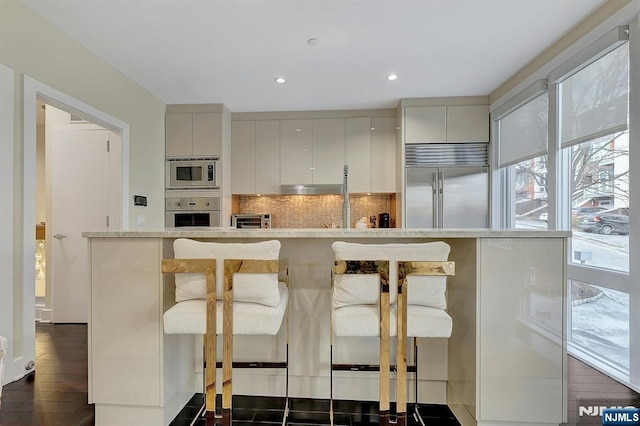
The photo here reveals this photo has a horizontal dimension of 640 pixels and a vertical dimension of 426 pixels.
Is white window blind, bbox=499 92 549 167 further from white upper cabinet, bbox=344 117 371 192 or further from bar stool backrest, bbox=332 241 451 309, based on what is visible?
bar stool backrest, bbox=332 241 451 309

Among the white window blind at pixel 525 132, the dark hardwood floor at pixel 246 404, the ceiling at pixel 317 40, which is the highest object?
the ceiling at pixel 317 40

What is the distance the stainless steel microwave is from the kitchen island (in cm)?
258

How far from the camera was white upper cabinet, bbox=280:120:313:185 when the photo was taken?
444cm

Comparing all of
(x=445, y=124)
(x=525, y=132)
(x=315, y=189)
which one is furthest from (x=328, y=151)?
(x=525, y=132)

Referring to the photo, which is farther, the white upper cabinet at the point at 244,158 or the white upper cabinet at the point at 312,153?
the white upper cabinet at the point at 244,158

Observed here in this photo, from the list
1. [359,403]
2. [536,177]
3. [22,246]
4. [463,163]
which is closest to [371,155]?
[463,163]

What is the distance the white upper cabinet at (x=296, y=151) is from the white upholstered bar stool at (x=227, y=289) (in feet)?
9.75

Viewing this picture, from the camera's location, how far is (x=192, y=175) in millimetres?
4250

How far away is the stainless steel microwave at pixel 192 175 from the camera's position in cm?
425

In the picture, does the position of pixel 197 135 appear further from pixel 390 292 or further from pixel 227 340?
pixel 390 292

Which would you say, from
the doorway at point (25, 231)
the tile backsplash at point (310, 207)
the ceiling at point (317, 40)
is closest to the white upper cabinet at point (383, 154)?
the tile backsplash at point (310, 207)

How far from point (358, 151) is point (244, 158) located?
1.57 metres

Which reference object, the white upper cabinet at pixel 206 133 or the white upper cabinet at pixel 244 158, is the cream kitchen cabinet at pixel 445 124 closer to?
the white upper cabinet at pixel 244 158

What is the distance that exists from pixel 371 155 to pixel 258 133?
5.17 feet
